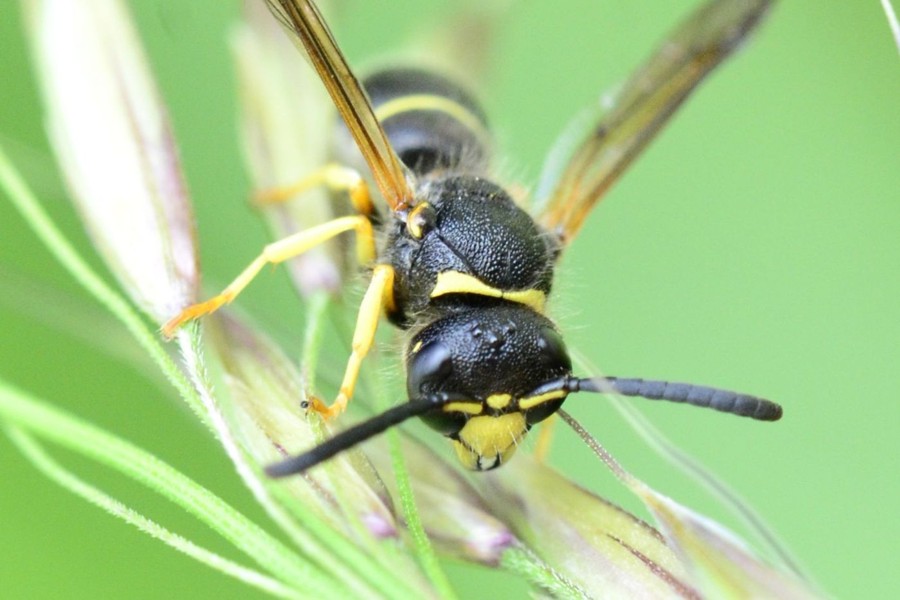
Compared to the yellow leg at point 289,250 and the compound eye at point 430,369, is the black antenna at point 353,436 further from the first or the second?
the yellow leg at point 289,250

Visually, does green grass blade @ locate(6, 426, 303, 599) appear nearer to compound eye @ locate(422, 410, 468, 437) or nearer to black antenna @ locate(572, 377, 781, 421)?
compound eye @ locate(422, 410, 468, 437)

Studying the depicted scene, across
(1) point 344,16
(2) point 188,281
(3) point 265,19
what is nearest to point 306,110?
(3) point 265,19

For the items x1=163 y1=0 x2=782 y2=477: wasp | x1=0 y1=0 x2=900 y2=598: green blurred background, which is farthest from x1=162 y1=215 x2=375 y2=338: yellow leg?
x1=0 y1=0 x2=900 y2=598: green blurred background

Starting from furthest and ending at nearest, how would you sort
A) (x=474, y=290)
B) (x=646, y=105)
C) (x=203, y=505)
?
(x=646, y=105)
(x=474, y=290)
(x=203, y=505)

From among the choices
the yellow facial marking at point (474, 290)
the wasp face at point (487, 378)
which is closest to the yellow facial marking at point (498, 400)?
the wasp face at point (487, 378)

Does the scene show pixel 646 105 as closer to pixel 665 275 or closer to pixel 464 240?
pixel 665 275

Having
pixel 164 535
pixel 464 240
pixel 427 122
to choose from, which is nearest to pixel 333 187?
pixel 427 122
